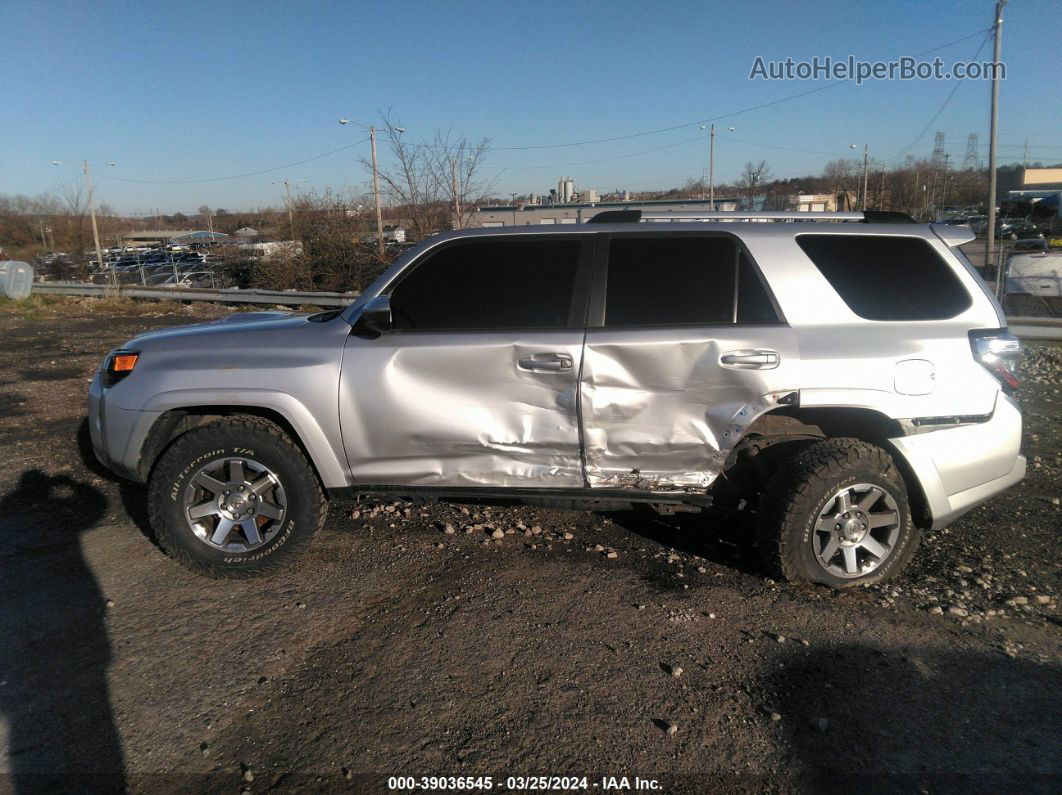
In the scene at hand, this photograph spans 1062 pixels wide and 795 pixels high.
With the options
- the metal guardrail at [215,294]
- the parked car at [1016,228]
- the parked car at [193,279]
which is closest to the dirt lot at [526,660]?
the metal guardrail at [215,294]

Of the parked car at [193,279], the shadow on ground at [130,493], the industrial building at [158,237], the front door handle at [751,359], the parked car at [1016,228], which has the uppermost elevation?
the industrial building at [158,237]

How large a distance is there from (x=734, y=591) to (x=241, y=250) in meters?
27.4

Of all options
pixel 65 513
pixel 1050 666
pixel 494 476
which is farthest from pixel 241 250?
pixel 1050 666

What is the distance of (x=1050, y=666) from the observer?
320 centimetres

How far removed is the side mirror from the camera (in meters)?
3.80

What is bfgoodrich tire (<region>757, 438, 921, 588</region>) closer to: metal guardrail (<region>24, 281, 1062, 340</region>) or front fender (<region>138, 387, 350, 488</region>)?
front fender (<region>138, 387, 350, 488</region>)

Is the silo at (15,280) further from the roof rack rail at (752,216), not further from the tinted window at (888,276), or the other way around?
the tinted window at (888,276)

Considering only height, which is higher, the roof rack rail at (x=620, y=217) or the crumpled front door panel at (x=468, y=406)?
the roof rack rail at (x=620, y=217)

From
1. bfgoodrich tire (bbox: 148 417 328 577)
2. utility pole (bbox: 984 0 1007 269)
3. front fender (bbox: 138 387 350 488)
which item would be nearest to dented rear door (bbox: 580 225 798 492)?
front fender (bbox: 138 387 350 488)

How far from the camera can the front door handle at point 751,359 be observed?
371 cm

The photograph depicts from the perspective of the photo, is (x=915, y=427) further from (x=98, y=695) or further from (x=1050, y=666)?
(x=98, y=695)

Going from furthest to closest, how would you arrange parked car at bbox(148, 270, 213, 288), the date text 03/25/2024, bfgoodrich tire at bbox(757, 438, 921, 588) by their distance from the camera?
1. parked car at bbox(148, 270, 213, 288)
2. bfgoodrich tire at bbox(757, 438, 921, 588)
3. the date text 03/25/2024

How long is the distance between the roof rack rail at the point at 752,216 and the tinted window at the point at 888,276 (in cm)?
23

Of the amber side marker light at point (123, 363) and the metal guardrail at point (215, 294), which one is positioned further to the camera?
the metal guardrail at point (215, 294)
